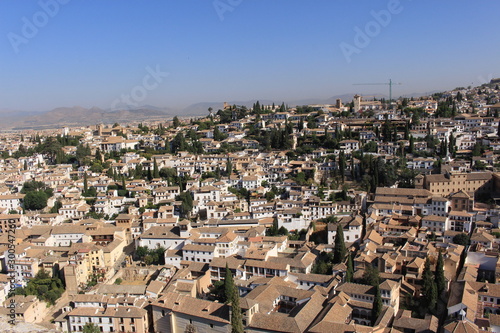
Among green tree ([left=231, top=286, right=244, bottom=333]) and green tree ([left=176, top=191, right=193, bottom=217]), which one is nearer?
green tree ([left=231, top=286, right=244, bottom=333])

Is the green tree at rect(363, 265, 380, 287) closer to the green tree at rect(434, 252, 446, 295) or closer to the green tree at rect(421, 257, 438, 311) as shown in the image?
the green tree at rect(421, 257, 438, 311)

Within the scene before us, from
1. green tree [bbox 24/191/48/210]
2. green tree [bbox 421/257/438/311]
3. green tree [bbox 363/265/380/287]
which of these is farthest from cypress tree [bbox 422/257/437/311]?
green tree [bbox 24/191/48/210]

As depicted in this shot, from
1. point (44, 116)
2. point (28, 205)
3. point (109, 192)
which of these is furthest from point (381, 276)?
point (44, 116)

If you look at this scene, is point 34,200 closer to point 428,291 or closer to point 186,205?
point 186,205

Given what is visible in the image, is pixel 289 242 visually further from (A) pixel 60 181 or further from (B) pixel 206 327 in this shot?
(A) pixel 60 181

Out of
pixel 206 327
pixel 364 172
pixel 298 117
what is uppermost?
pixel 298 117

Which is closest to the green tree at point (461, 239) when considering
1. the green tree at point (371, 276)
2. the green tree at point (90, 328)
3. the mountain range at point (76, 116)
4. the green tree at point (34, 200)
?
the green tree at point (371, 276)
